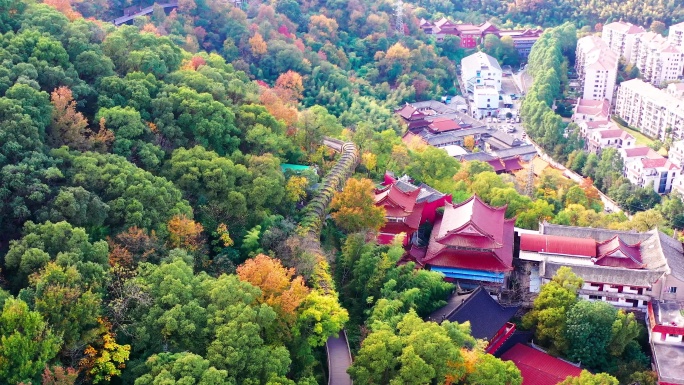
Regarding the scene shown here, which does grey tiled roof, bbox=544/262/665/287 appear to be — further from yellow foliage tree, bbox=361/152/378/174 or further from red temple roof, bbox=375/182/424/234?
yellow foliage tree, bbox=361/152/378/174

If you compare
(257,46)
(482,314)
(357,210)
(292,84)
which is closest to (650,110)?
(292,84)

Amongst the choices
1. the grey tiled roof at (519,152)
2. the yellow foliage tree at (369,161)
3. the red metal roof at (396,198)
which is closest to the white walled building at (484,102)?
the grey tiled roof at (519,152)

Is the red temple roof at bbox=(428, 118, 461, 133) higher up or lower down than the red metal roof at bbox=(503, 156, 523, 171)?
higher up

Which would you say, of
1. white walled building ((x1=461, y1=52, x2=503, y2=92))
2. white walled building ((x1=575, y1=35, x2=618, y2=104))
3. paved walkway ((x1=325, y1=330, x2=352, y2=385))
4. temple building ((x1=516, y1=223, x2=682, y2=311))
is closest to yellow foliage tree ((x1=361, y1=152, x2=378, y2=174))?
temple building ((x1=516, y1=223, x2=682, y2=311))

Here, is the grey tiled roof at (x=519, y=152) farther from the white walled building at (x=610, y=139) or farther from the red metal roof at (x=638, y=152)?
the red metal roof at (x=638, y=152)

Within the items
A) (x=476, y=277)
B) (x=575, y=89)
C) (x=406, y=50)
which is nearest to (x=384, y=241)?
(x=476, y=277)

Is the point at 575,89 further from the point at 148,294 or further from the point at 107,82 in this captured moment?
the point at 148,294
